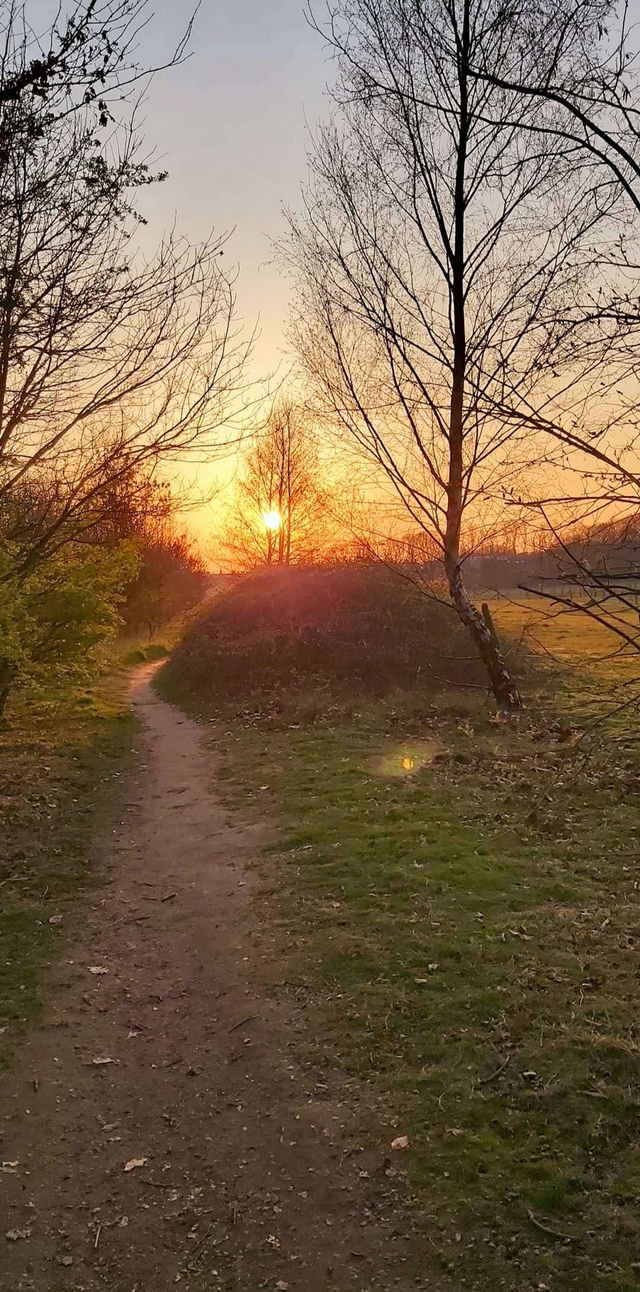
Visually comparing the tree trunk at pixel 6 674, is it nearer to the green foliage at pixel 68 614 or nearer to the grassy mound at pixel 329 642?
the green foliage at pixel 68 614

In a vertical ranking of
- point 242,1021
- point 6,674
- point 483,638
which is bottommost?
point 242,1021

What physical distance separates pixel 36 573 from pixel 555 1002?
A: 9032 mm

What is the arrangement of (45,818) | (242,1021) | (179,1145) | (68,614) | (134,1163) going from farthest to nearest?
(68,614)
(45,818)
(242,1021)
(179,1145)
(134,1163)

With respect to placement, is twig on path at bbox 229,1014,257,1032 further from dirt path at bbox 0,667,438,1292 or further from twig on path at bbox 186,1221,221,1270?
twig on path at bbox 186,1221,221,1270

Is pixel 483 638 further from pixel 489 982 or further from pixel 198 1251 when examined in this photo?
pixel 198 1251

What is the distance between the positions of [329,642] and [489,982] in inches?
534

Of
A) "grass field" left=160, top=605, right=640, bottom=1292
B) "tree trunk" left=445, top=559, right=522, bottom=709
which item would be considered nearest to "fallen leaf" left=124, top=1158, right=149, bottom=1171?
"grass field" left=160, top=605, right=640, bottom=1292

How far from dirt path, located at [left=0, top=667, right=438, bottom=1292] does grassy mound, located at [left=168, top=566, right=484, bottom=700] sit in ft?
34.5

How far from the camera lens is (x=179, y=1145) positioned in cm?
424

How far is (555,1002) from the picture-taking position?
5176 millimetres

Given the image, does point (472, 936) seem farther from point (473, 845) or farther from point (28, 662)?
point (28, 662)

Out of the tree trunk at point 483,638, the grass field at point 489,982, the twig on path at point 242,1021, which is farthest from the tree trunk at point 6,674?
the twig on path at point 242,1021

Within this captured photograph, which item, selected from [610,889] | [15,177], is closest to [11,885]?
[610,889]

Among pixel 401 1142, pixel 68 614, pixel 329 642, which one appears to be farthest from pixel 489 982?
pixel 329 642
